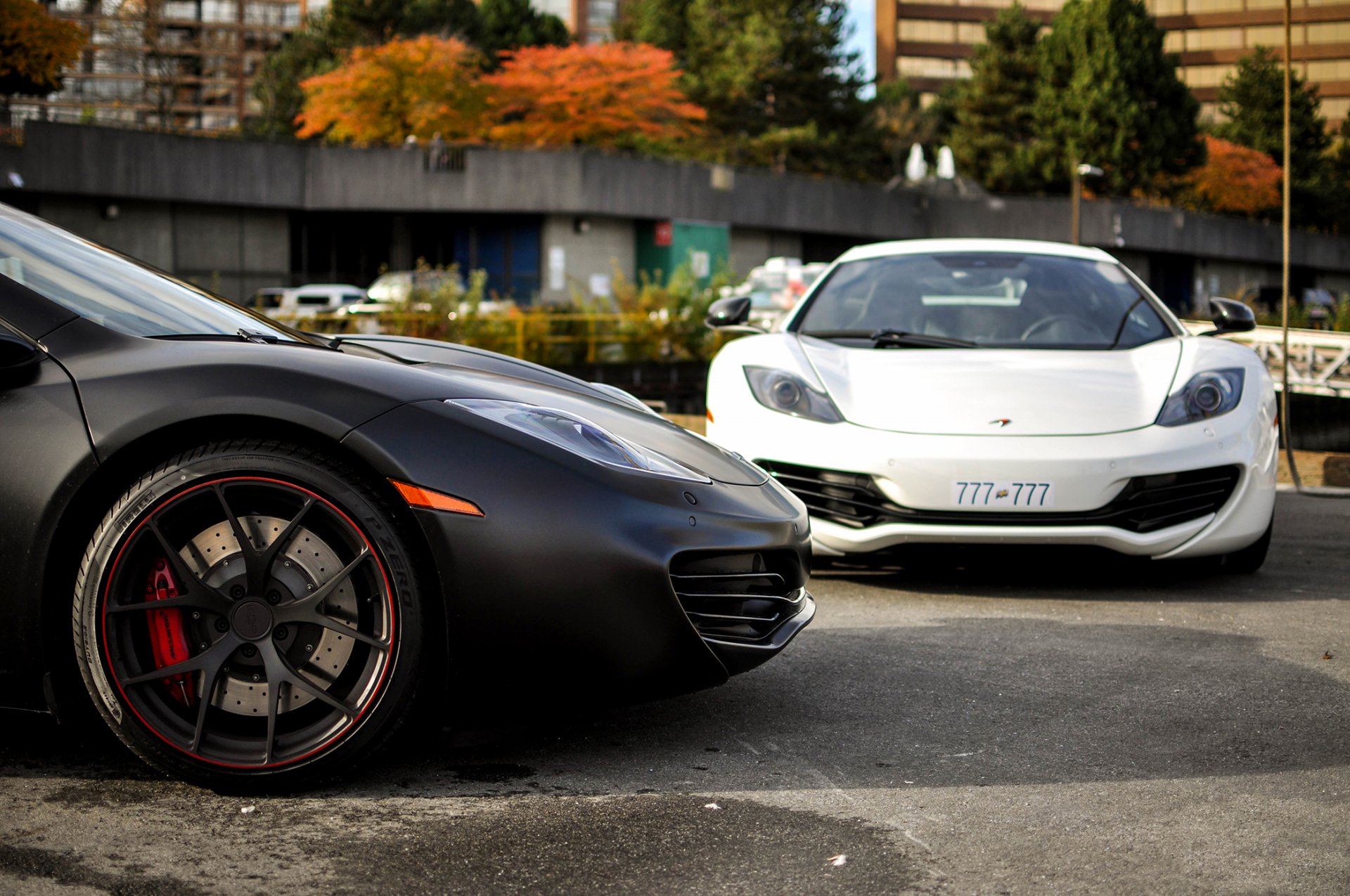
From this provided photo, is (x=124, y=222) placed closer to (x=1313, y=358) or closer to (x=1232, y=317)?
(x=1313, y=358)

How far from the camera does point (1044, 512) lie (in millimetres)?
5113

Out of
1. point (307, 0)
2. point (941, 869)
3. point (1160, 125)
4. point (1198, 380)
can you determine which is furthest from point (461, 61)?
point (307, 0)

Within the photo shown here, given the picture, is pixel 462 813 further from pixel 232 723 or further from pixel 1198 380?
pixel 1198 380

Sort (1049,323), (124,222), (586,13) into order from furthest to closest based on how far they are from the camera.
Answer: (586,13)
(124,222)
(1049,323)

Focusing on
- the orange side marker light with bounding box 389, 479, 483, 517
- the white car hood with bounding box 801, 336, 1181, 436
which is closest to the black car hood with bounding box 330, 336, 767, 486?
the orange side marker light with bounding box 389, 479, 483, 517

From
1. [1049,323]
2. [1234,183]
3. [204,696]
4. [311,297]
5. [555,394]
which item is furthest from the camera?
[1234,183]

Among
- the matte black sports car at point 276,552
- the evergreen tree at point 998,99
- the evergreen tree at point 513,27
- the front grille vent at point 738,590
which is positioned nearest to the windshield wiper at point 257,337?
the matte black sports car at point 276,552

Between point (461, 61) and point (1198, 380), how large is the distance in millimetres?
43355

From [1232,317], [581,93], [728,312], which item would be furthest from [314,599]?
[581,93]

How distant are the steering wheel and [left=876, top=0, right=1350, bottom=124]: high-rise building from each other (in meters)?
104

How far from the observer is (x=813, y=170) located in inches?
2359

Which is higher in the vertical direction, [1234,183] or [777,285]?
[1234,183]

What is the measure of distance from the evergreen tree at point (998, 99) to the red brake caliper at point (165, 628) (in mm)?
68405

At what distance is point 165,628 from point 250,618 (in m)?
0.18
